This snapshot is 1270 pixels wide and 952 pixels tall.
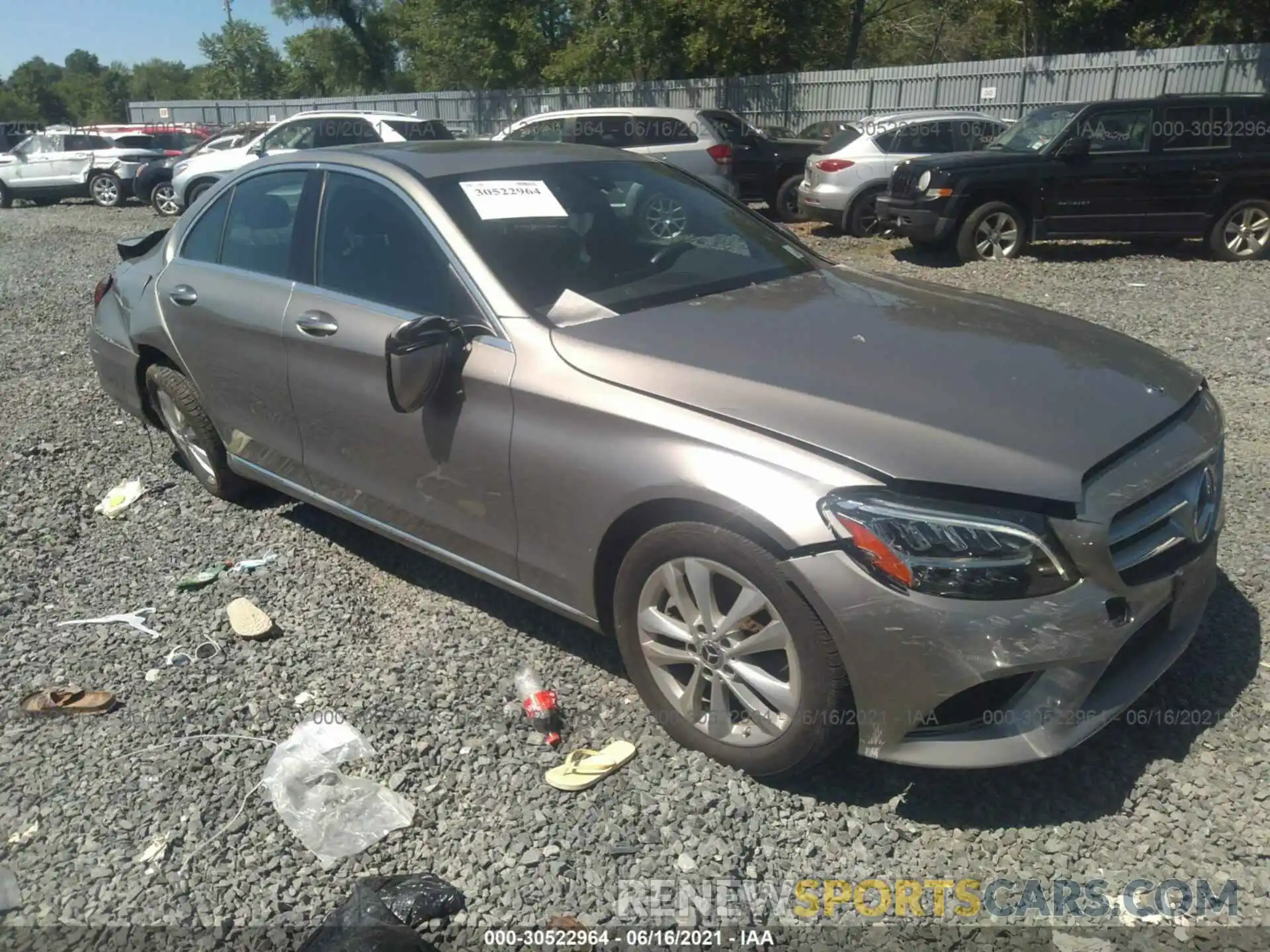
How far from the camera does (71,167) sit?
2166 centimetres

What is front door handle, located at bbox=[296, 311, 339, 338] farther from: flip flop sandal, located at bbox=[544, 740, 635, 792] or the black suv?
Answer: the black suv

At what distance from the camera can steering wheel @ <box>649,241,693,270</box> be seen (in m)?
3.65

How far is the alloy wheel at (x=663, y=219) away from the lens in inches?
149

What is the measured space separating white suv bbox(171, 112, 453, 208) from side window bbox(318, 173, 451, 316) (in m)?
13.9

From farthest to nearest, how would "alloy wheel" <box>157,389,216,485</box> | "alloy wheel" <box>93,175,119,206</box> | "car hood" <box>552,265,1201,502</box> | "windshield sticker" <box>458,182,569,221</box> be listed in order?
"alloy wheel" <box>93,175,119,206</box>, "alloy wheel" <box>157,389,216,485</box>, "windshield sticker" <box>458,182,569,221</box>, "car hood" <box>552,265,1201,502</box>

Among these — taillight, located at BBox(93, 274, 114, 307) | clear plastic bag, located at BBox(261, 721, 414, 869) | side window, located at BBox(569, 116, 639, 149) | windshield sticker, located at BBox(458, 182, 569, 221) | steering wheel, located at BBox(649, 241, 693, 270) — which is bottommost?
clear plastic bag, located at BBox(261, 721, 414, 869)

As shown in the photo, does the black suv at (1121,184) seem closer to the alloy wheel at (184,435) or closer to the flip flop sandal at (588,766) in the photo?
the alloy wheel at (184,435)

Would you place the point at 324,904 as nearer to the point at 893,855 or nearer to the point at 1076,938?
the point at 893,855

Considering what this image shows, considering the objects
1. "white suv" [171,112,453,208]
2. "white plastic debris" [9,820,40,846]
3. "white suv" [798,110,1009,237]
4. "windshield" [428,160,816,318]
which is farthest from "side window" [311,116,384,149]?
"white plastic debris" [9,820,40,846]

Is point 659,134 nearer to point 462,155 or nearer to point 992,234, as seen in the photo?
point 992,234

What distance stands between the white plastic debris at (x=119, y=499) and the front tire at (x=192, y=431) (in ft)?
1.07

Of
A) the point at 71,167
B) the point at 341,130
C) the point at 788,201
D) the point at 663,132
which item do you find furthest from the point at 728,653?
the point at 71,167

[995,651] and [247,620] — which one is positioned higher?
[995,651]

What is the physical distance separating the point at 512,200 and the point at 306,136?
15.5 m
